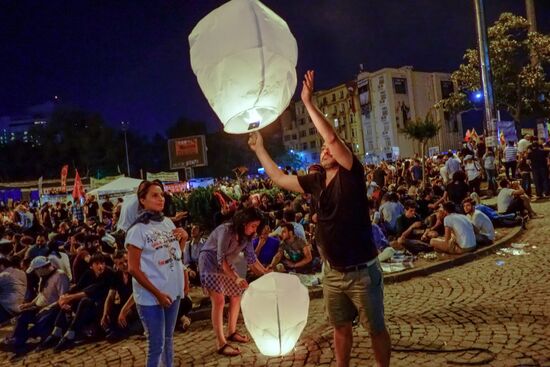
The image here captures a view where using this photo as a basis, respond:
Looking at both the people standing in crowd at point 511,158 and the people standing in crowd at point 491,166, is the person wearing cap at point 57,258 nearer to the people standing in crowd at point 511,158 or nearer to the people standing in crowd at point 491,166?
the people standing in crowd at point 491,166

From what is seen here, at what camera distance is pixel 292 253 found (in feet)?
28.1

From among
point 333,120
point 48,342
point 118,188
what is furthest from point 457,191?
point 333,120

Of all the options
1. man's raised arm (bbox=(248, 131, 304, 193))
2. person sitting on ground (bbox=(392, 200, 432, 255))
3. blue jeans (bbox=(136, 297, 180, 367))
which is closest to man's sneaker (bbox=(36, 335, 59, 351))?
blue jeans (bbox=(136, 297, 180, 367))

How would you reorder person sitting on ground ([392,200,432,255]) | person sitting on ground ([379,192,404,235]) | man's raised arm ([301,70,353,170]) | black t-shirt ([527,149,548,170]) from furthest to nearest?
1. black t-shirt ([527,149,548,170])
2. person sitting on ground ([379,192,404,235])
3. person sitting on ground ([392,200,432,255])
4. man's raised arm ([301,70,353,170])

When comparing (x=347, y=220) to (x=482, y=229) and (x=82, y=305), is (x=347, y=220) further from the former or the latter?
(x=482, y=229)

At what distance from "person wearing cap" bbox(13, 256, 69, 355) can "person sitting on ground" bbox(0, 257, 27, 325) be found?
0.52 meters

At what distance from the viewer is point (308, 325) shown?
5.68m

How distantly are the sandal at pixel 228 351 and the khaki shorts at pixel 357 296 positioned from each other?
1940 millimetres

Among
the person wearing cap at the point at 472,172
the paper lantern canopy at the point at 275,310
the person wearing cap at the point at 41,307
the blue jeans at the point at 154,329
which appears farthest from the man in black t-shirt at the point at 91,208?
the paper lantern canopy at the point at 275,310

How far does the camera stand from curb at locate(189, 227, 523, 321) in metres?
6.90

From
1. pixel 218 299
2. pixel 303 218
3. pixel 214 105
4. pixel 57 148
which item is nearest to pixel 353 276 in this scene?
pixel 214 105

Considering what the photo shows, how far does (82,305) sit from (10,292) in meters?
2.08

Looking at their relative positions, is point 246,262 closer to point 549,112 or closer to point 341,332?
point 341,332

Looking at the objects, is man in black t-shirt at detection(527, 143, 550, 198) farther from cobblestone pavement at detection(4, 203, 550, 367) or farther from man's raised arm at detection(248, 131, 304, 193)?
man's raised arm at detection(248, 131, 304, 193)
